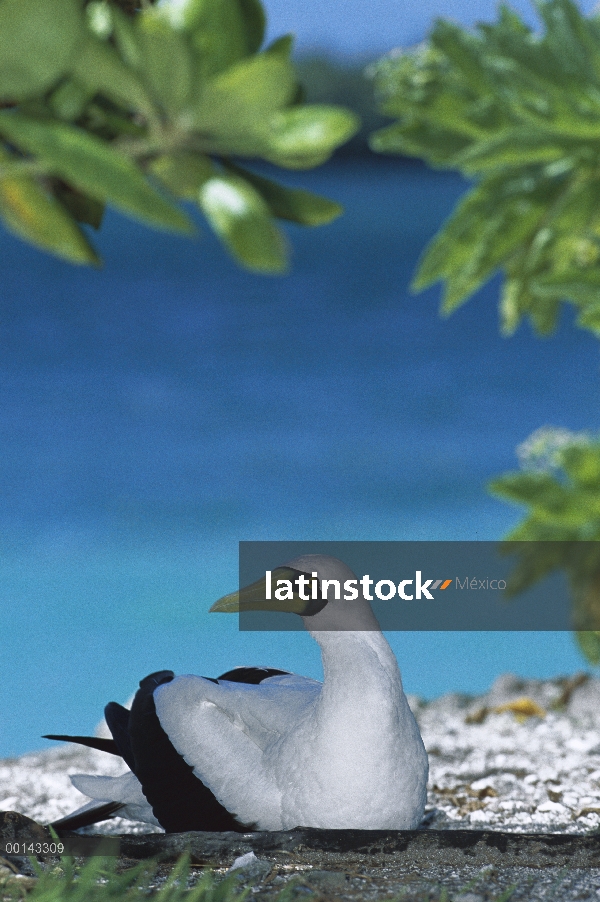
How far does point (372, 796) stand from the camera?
4.72ft

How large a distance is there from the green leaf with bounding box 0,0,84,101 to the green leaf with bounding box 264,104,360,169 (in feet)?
0.38

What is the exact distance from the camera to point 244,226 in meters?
0.45

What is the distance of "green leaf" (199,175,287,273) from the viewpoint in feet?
1.46

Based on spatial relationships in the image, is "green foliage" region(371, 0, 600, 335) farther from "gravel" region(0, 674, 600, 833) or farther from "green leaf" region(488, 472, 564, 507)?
"gravel" region(0, 674, 600, 833)

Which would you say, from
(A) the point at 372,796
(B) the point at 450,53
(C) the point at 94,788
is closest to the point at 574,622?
(B) the point at 450,53

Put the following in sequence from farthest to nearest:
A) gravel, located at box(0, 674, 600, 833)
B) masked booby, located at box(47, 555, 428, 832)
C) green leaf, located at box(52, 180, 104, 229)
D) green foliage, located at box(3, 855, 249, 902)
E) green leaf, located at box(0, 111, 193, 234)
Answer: gravel, located at box(0, 674, 600, 833), masked booby, located at box(47, 555, 428, 832), green foliage, located at box(3, 855, 249, 902), green leaf, located at box(52, 180, 104, 229), green leaf, located at box(0, 111, 193, 234)

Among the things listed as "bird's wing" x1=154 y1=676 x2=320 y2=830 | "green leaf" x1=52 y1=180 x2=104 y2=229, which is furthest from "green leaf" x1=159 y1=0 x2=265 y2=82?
"bird's wing" x1=154 y1=676 x2=320 y2=830

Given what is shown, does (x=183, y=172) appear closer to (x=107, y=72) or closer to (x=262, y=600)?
(x=107, y=72)

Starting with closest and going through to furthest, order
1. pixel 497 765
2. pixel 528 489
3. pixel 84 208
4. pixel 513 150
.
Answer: pixel 528 489, pixel 513 150, pixel 84 208, pixel 497 765

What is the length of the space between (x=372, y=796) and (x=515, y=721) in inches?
56.3

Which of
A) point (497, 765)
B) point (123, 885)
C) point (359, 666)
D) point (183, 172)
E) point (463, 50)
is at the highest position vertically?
point (463, 50)

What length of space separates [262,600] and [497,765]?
3.57 ft

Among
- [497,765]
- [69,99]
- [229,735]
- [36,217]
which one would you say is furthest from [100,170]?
[497,765]

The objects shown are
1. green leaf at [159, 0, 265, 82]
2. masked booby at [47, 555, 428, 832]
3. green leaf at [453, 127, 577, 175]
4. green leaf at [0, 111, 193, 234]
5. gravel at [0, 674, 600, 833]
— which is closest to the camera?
green leaf at [0, 111, 193, 234]
